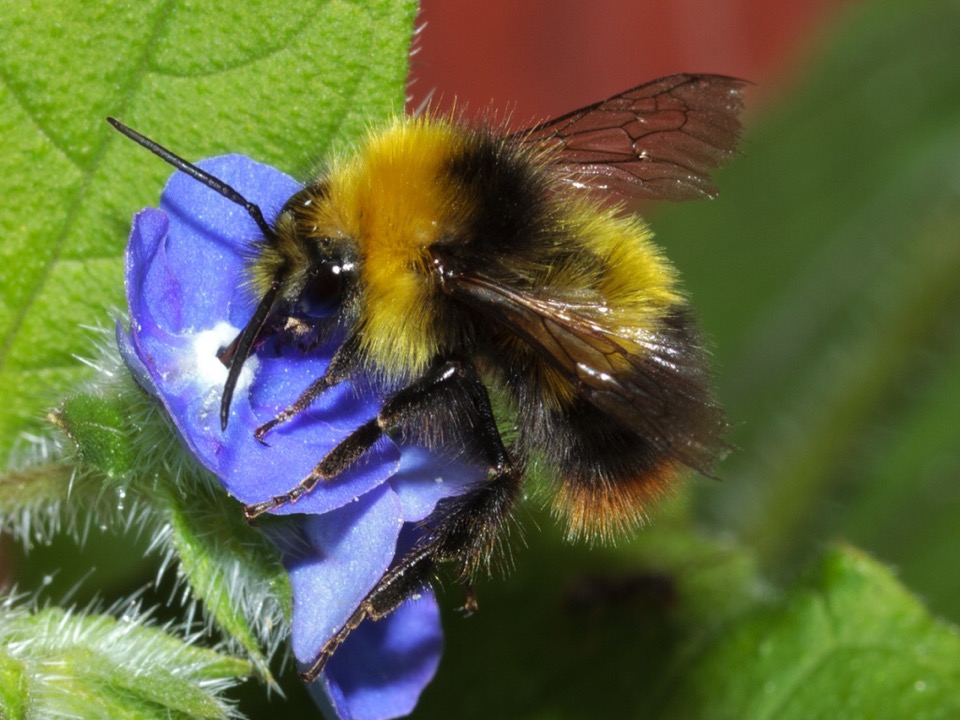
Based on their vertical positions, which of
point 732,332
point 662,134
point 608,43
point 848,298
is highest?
point 608,43

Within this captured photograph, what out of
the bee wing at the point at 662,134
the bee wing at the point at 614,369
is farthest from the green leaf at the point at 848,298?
the bee wing at the point at 614,369

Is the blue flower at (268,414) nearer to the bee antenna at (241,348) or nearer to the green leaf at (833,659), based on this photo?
the bee antenna at (241,348)

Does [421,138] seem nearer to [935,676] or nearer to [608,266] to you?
[608,266]

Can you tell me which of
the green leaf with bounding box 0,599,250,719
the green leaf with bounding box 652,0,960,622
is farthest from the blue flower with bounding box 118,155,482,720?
the green leaf with bounding box 652,0,960,622

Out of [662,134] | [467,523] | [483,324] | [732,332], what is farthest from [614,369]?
[732,332]

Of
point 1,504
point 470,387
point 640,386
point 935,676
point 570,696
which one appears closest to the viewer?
point 640,386

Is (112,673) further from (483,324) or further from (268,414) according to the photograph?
(483,324)

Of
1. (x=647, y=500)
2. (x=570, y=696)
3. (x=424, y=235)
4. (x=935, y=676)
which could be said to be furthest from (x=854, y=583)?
(x=424, y=235)
